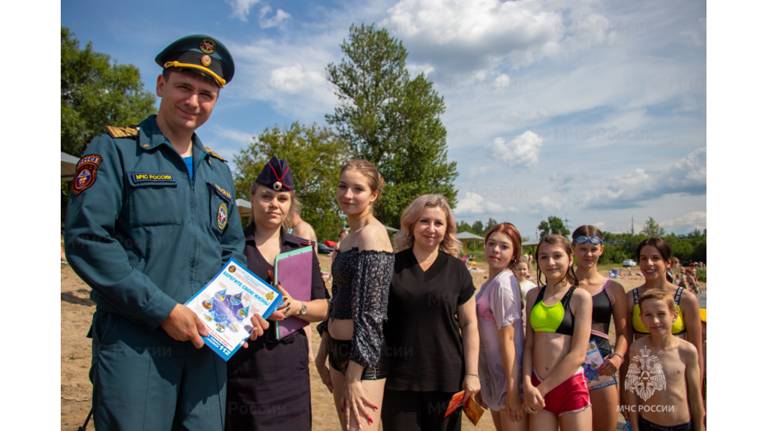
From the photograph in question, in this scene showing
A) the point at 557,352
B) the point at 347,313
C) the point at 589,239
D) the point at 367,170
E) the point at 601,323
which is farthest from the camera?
the point at 589,239

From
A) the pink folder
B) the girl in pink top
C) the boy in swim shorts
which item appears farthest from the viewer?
the boy in swim shorts

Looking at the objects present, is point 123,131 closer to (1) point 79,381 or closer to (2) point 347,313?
(2) point 347,313

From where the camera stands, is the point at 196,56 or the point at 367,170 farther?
the point at 367,170

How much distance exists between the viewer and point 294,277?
Answer: 2717mm

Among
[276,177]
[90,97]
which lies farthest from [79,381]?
[90,97]

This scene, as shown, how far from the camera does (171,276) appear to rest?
6.82 ft

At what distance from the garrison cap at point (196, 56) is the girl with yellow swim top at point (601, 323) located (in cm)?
306

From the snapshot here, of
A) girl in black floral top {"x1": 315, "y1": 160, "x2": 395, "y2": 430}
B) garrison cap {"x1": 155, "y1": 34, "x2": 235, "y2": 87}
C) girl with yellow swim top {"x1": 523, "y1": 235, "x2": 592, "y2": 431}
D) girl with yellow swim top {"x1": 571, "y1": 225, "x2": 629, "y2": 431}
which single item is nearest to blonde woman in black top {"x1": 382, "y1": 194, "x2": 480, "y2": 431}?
girl in black floral top {"x1": 315, "y1": 160, "x2": 395, "y2": 430}

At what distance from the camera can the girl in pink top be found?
10.3ft

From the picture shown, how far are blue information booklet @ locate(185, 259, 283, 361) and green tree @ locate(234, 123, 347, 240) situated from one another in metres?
17.0

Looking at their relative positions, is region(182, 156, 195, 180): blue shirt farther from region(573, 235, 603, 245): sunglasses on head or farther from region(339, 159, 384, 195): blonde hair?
region(573, 235, 603, 245): sunglasses on head

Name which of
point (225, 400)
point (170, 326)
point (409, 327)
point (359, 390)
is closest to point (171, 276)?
point (170, 326)

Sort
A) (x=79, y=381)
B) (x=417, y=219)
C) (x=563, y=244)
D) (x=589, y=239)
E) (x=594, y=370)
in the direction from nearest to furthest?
1. (x=417, y=219)
2. (x=563, y=244)
3. (x=594, y=370)
4. (x=589, y=239)
5. (x=79, y=381)

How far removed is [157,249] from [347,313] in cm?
105
